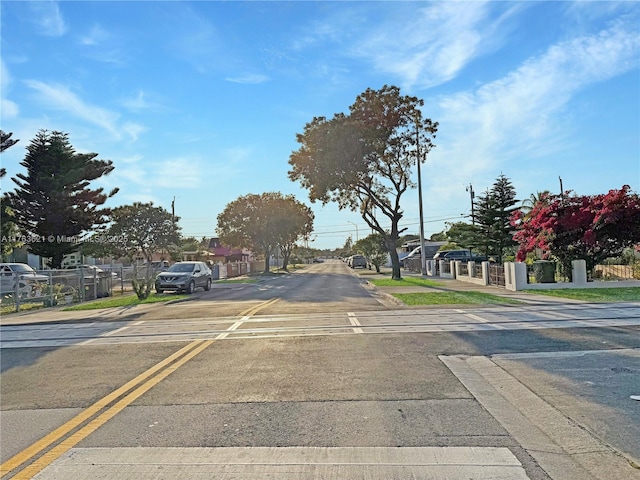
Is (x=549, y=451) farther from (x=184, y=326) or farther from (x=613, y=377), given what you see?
(x=184, y=326)

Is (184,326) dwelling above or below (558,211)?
below

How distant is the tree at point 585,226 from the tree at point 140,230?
3144cm

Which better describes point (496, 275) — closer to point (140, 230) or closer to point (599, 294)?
point (599, 294)

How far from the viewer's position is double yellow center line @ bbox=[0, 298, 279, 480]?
4.49 m

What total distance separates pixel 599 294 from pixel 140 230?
3674 cm

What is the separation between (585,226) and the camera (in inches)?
789

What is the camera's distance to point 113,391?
684 centimetres

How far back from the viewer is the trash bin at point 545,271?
21062 mm

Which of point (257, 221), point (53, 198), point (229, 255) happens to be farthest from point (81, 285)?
point (229, 255)

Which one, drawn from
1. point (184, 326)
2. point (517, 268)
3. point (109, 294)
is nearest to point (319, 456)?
point (184, 326)

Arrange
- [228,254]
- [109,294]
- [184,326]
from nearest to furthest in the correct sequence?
[184,326]
[109,294]
[228,254]

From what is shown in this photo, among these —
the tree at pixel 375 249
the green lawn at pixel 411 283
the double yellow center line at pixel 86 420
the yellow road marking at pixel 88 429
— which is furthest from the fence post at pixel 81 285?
the tree at pixel 375 249

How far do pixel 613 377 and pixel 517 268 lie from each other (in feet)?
49.0

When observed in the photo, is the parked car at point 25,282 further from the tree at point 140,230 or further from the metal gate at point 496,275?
the tree at point 140,230
